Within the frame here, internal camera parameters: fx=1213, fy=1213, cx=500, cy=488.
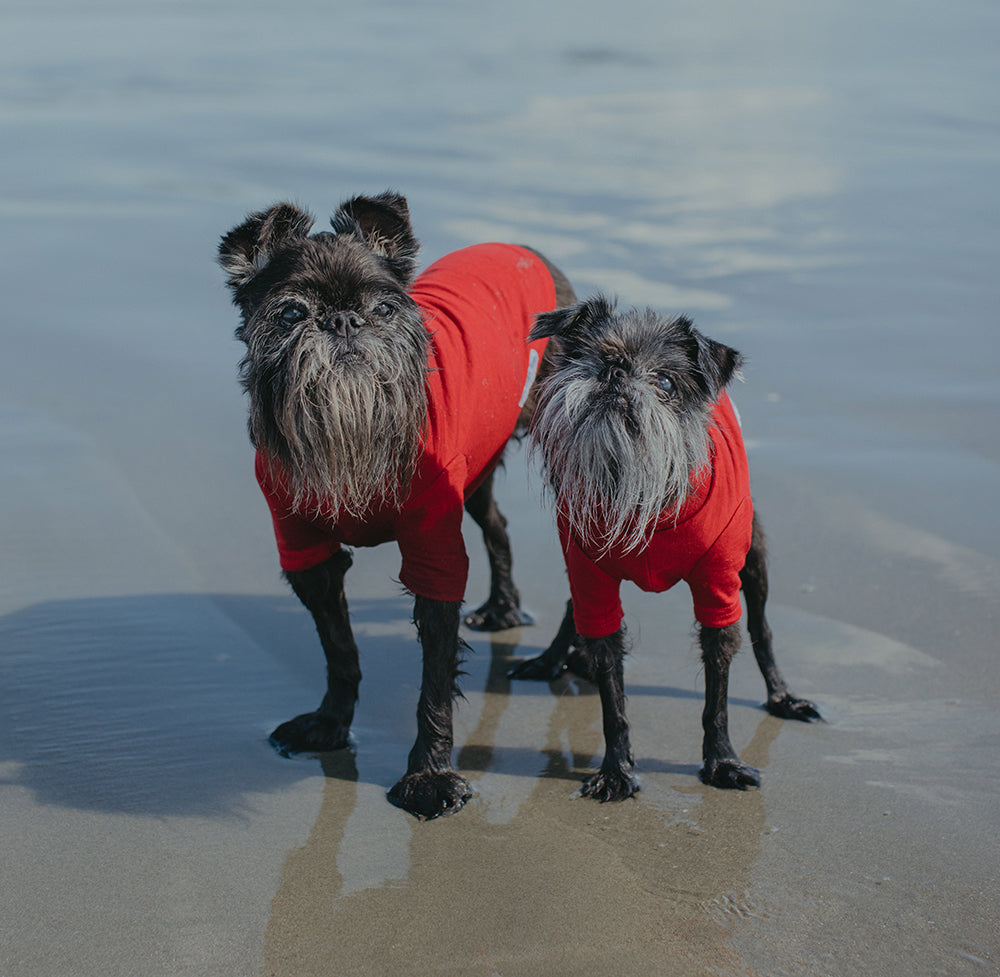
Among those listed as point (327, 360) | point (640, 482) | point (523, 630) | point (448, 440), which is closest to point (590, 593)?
point (640, 482)

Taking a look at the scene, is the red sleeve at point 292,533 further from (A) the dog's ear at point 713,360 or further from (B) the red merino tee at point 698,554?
(A) the dog's ear at point 713,360

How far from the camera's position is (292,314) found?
3.83 m

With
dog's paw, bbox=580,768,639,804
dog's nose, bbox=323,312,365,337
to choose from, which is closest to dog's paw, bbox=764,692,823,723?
dog's paw, bbox=580,768,639,804

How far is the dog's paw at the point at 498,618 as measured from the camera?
580 cm

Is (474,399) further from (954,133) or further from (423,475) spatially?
(954,133)

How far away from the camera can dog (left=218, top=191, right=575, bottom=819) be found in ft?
12.6

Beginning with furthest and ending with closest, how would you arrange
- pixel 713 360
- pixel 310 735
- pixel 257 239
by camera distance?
pixel 310 735, pixel 257 239, pixel 713 360

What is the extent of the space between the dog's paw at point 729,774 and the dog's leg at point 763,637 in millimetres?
516

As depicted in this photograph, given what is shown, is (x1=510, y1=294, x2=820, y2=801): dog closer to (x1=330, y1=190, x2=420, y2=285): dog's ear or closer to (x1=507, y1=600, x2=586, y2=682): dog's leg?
(x1=330, y1=190, x2=420, y2=285): dog's ear

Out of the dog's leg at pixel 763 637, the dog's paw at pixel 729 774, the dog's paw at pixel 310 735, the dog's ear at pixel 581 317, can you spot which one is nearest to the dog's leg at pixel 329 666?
the dog's paw at pixel 310 735

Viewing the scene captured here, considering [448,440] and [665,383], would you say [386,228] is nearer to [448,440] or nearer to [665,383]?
[448,440]

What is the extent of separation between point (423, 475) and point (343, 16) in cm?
2053

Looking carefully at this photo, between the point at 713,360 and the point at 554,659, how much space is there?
1882 mm

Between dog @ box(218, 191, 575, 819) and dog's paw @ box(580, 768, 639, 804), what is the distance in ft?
1.48
